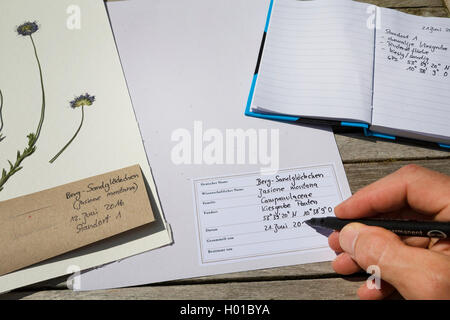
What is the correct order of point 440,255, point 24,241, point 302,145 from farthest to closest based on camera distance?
point 302,145, point 24,241, point 440,255

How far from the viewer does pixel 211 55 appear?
750 mm

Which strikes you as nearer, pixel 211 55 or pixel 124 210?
pixel 124 210

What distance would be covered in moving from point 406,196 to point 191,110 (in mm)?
429

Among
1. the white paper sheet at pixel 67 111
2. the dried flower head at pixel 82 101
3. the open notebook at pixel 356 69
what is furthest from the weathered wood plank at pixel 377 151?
the dried flower head at pixel 82 101

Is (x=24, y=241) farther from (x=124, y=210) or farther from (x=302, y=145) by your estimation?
(x=302, y=145)

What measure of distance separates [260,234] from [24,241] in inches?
15.5

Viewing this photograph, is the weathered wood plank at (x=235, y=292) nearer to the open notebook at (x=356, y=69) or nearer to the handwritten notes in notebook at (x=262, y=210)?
the handwritten notes in notebook at (x=262, y=210)

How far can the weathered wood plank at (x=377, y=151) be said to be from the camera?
632mm

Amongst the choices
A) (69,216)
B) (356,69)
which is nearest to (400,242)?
(356,69)

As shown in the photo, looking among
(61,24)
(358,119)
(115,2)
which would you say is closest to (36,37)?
(61,24)

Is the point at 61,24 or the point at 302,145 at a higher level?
the point at 61,24

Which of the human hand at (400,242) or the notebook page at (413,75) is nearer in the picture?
the human hand at (400,242)

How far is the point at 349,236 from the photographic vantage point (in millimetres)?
479

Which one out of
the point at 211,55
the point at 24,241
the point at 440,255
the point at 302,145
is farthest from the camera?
the point at 211,55
